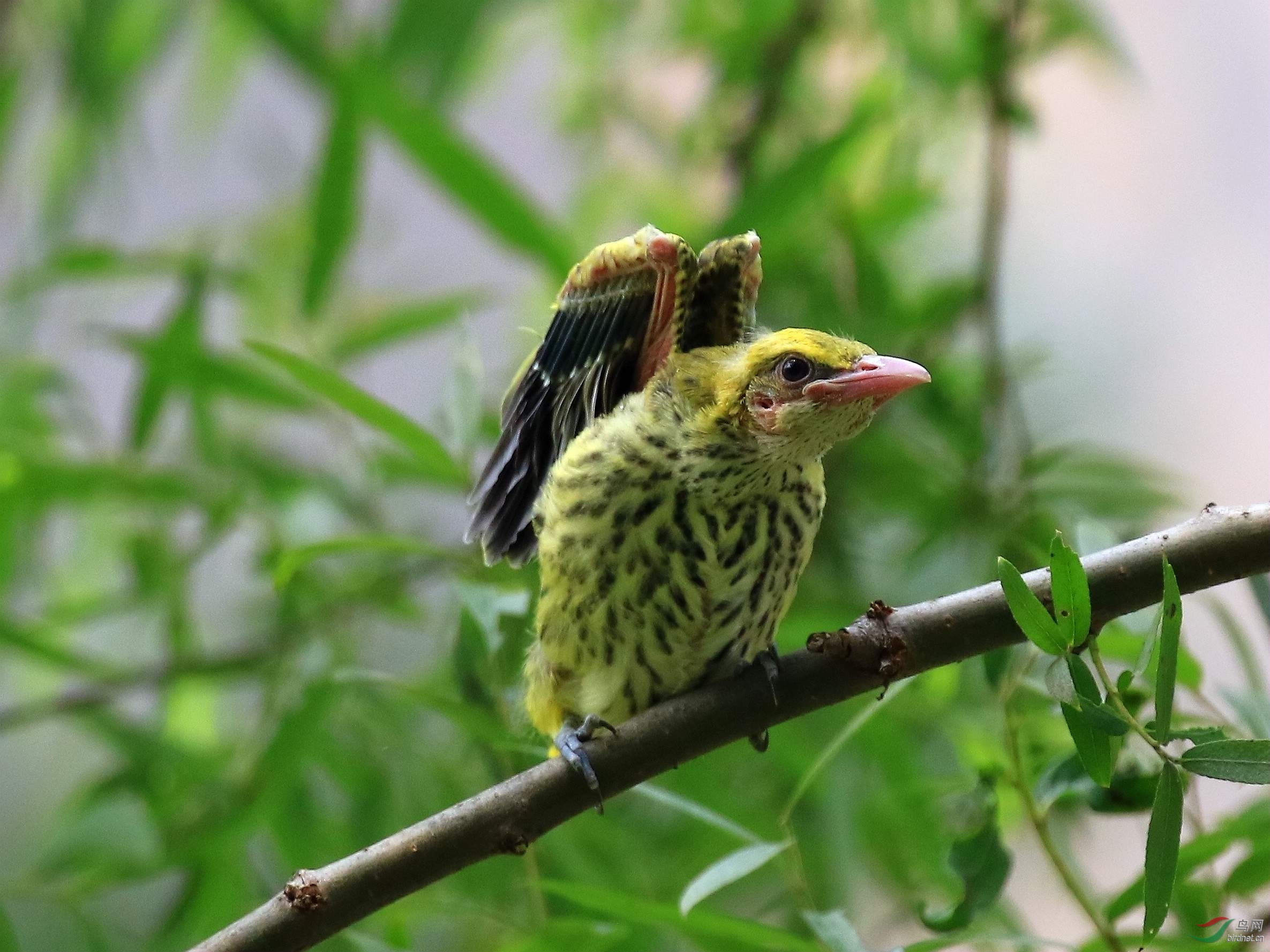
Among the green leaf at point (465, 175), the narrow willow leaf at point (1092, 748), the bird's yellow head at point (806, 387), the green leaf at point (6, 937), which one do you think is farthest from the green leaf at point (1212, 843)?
the green leaf at point (6, 937)

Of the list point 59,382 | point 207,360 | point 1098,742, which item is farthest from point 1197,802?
point 59,382

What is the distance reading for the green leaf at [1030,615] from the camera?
0.43 meters

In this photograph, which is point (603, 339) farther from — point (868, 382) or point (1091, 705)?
point (1091, 705)

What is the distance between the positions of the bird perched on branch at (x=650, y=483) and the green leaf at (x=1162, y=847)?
176 mm

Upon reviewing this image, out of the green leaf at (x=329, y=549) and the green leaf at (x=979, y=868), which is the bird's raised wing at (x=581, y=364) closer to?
the green leaf at (x=329, y=549)

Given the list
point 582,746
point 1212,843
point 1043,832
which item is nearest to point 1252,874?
point 1212,843

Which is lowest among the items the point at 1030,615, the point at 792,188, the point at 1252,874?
the point at 1252,874

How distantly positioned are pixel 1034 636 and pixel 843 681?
0.09 m

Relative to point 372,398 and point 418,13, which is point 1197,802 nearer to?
point 372,398

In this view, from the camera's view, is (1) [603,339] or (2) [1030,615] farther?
(1) [603,339]

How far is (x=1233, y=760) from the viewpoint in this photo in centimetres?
44

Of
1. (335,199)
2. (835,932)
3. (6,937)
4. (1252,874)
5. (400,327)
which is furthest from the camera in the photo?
(400,327)

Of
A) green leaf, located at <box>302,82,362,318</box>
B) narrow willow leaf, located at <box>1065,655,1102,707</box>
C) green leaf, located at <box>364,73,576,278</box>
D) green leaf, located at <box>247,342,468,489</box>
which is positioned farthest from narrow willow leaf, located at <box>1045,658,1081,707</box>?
green leaf, located at <box>302,82,362,318</box>

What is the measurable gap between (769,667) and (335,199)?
2.06 ft
